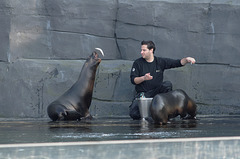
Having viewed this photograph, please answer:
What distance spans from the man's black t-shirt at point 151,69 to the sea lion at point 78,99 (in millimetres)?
608

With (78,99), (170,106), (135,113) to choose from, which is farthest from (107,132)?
(78,99)

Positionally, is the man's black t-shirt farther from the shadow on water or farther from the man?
the shadow on water

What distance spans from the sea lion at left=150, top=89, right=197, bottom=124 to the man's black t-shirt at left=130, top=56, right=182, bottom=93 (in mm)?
720

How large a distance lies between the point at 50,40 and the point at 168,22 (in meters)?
1.96

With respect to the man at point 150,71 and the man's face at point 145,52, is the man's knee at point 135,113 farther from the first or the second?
the man's face at point 145,52

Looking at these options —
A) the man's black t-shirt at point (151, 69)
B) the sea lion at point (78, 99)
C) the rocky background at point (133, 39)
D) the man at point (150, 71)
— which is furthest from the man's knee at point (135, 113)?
the rocky background at point (133, 39)

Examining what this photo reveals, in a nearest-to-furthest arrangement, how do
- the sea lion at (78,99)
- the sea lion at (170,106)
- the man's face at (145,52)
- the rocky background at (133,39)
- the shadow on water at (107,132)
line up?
the shadow on water at (107,132), the sea lion at (170,106), the sea lion at (78,99), the man's face at (145,52), the rocky background at (133,39)

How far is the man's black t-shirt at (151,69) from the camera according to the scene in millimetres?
7426

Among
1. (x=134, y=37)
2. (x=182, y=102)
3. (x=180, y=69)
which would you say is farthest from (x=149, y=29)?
(x=182, y=102)

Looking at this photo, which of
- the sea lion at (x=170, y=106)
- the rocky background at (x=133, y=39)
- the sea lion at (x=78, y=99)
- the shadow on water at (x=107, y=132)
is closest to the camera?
the shadow on water at (x=107, y=132)

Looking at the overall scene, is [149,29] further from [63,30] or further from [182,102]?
[182,102]

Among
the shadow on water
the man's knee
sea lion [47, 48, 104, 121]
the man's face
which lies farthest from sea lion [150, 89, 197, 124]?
Answer: sea lion [47, 48, 104, 121]

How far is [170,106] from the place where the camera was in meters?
6.49

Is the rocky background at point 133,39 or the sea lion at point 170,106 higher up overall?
the rocky background at point 133,39
